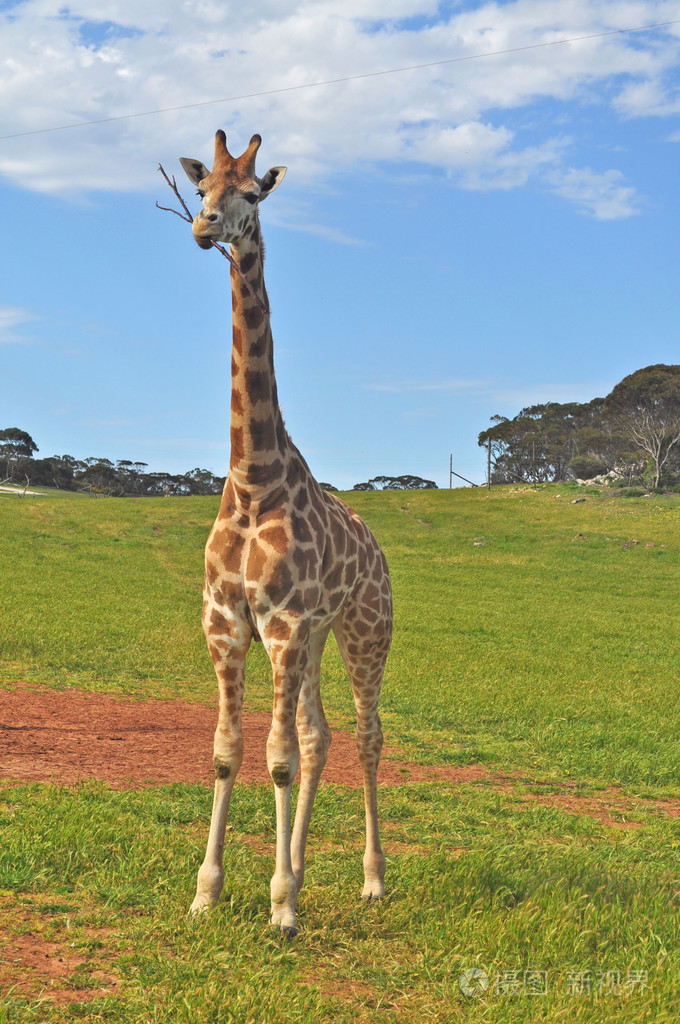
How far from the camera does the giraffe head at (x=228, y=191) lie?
5.35 meters

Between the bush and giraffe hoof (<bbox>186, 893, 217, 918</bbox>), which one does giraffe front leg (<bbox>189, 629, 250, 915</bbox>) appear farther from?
the bush

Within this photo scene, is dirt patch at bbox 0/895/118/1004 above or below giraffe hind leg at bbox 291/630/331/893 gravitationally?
below

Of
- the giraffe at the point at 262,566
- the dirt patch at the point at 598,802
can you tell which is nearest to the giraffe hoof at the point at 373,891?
the giraffe at the point at 262,566

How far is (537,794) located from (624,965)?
4.71m

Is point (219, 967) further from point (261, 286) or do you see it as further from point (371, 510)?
point (371, 510)

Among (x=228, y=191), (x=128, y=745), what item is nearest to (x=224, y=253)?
(x=228, y=191)

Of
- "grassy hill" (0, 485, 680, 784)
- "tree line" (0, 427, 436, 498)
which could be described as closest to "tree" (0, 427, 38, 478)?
"tree line" (0, 427, 436, 498)

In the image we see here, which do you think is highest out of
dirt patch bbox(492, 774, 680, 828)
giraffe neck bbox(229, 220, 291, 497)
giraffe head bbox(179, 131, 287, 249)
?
giraffe head bbox(179, 131, 287, 249)

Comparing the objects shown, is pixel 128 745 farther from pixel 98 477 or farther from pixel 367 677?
pixel 98 477

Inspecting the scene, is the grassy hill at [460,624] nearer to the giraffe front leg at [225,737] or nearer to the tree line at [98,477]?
the giraffe front leg at [225,737]

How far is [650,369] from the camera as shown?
66.8 m

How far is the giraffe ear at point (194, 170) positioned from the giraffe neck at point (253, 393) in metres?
0.49

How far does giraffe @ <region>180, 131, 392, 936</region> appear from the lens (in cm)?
555

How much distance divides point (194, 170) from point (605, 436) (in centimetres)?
7442
